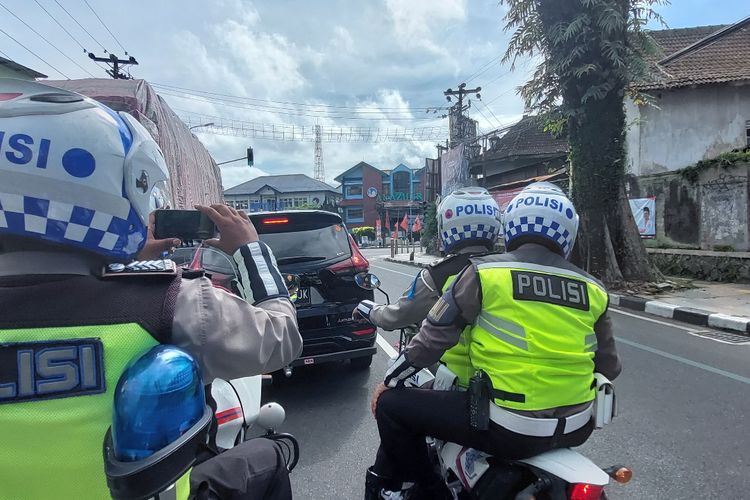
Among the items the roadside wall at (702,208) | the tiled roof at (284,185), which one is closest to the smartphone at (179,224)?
the roadside wall at (702,208)

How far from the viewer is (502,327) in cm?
173

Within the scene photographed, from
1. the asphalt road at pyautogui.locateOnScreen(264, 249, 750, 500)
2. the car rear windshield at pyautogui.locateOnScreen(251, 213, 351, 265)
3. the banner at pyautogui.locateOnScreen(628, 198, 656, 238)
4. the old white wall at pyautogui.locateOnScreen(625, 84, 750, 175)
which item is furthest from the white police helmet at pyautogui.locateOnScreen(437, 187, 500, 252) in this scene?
the old white wall at pyautogui.locateOnScreen(625, 84, 750, 175)

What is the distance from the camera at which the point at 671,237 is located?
495 inches

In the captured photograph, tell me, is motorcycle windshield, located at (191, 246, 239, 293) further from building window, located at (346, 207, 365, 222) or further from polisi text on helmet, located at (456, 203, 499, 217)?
building window, located at (346, 207, 365, 222)

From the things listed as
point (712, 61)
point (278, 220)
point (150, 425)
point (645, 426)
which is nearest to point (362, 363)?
point (278, 220)

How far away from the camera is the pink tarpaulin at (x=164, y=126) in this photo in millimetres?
6078

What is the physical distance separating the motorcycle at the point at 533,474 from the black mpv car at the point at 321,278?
7.55 feet

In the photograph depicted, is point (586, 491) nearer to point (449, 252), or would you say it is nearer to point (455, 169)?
point (449, 252)

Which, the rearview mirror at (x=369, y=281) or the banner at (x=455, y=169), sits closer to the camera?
the rearview mirror at (x=369, y=281)

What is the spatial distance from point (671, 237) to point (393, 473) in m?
12.9

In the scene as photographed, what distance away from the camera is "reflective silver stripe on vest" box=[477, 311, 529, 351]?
1.69 m

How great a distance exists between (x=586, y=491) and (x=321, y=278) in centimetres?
302

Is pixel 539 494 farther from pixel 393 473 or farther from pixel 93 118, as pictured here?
pixel 93 118

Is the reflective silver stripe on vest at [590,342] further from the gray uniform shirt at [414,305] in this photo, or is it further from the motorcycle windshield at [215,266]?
the motorcycle windshield at [215,266]
